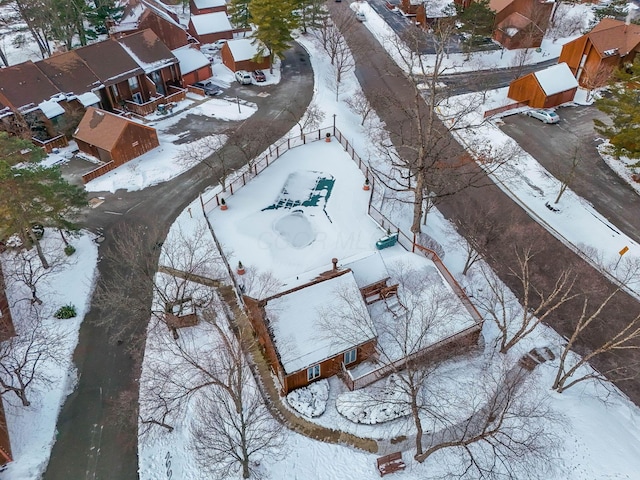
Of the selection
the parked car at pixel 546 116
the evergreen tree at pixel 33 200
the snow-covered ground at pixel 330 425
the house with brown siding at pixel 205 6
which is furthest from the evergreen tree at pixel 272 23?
the snow-covered ground at pixel 330 425

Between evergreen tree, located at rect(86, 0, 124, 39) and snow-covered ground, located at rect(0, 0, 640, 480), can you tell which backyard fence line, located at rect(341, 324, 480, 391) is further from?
evergreen tree, located at rect(86, 0, 124, 39)

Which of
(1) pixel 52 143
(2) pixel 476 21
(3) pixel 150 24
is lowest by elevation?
(1) pixel 52 143

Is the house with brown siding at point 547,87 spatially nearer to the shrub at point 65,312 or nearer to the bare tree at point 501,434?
the bare tree at point 501,434

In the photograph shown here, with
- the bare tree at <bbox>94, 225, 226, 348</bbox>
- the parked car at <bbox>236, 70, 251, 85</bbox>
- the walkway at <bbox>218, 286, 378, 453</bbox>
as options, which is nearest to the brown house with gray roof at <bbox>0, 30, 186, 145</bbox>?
the parked car at <bbox>236, 70, 251, 85</bbox>

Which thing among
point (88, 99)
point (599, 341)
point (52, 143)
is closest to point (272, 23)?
point (88, 99)

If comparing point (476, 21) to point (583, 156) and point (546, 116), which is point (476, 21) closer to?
point (546, 116)

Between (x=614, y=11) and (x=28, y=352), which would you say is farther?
(x=614, y=11)
